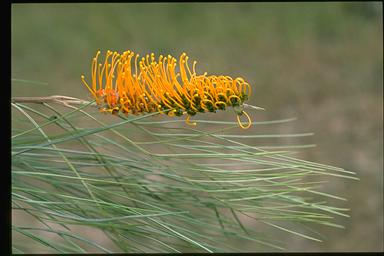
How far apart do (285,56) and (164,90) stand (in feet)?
2.39

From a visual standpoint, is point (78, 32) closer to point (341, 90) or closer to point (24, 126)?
point (341, 90)

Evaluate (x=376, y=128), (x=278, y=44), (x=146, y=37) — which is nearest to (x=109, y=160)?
(x=146, y=37)

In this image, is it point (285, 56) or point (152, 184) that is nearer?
point (152, 184)

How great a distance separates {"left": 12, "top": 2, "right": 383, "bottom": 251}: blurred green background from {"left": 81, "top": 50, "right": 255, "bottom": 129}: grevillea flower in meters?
0.55

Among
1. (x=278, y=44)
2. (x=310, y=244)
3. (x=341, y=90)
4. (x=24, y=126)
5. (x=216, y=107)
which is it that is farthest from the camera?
(x=341, y=90)

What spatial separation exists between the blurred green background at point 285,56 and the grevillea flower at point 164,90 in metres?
0.55

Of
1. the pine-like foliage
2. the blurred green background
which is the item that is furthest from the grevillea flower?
the blurred green background

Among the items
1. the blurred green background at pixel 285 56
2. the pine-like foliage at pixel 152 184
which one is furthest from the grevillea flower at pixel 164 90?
the blurred green background at pixel 285 56

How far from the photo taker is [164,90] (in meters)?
0.28

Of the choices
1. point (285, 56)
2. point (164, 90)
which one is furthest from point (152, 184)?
point (285, 56)

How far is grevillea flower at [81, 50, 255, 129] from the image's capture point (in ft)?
0.87

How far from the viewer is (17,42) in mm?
1020

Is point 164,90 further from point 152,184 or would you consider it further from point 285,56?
→ point 285,56
